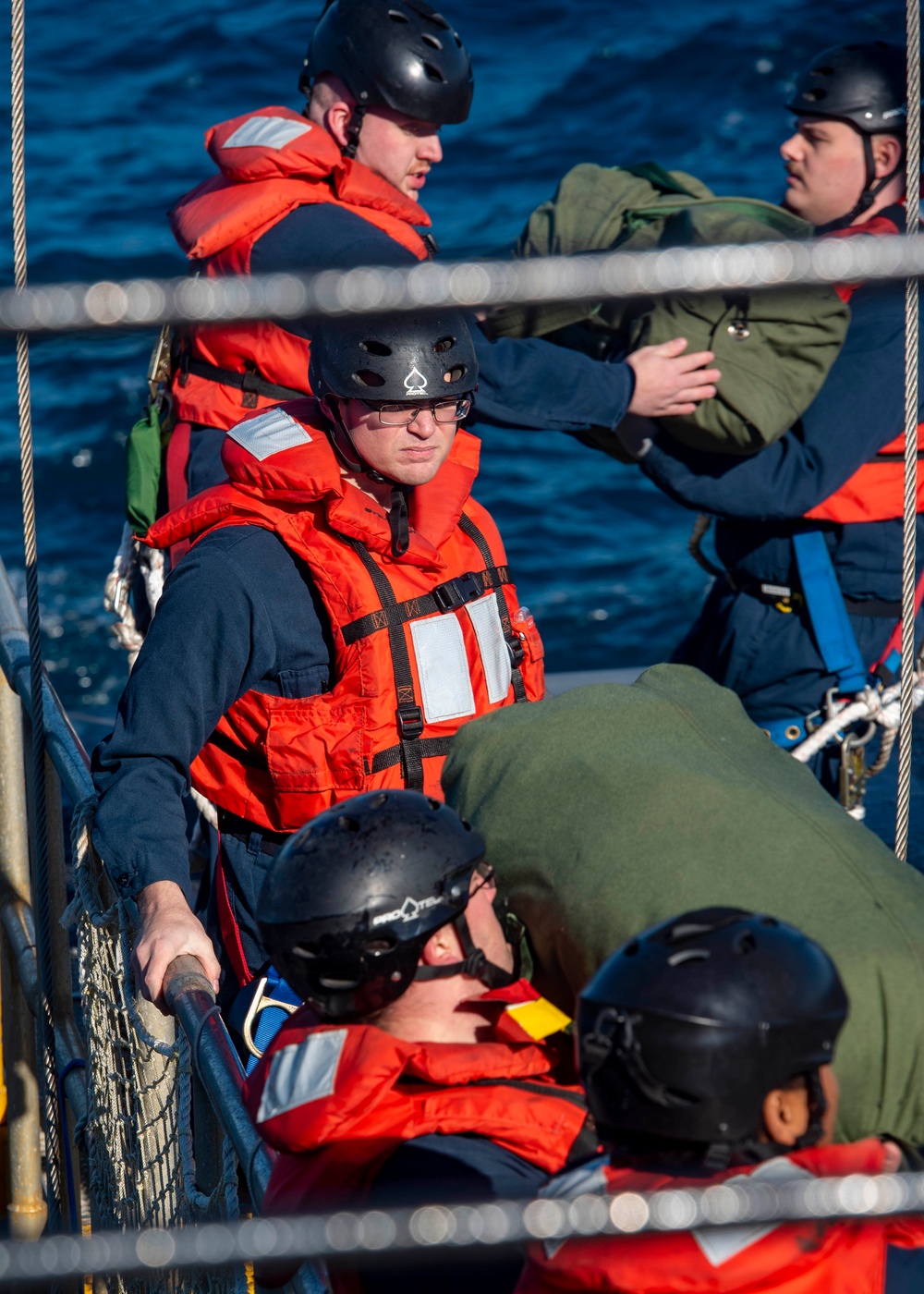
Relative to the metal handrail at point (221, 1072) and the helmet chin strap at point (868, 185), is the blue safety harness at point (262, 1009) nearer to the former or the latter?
the metal handrail at point (221, 1072)

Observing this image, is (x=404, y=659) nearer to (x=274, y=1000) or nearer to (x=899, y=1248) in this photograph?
(x=274, y=1000)

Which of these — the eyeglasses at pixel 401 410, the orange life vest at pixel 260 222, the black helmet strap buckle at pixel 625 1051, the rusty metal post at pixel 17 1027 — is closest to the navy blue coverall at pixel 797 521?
the orange life vest at pixel 260 222

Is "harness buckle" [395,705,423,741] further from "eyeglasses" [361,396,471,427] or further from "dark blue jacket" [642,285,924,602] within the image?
"dark blue jacket" [642,285,924,602]

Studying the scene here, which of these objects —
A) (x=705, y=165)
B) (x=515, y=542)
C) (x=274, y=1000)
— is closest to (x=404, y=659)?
(x=274, y=1000)

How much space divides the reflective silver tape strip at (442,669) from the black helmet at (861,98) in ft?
5.63

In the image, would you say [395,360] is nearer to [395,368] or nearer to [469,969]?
[395,368]

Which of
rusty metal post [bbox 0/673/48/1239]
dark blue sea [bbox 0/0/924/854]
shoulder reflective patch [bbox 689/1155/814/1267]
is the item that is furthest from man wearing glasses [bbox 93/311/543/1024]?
dark blue sea [bbox 0/0/924/854]

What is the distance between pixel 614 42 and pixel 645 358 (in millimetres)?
9548

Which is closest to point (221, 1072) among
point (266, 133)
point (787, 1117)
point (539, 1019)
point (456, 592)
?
point (539, 1019)

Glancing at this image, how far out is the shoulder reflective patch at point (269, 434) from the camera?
2609mm

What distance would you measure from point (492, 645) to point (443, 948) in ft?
2.96

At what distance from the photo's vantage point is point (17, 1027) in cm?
331

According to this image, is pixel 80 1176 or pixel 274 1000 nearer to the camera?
pixel 274 1000

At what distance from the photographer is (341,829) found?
1.90m
